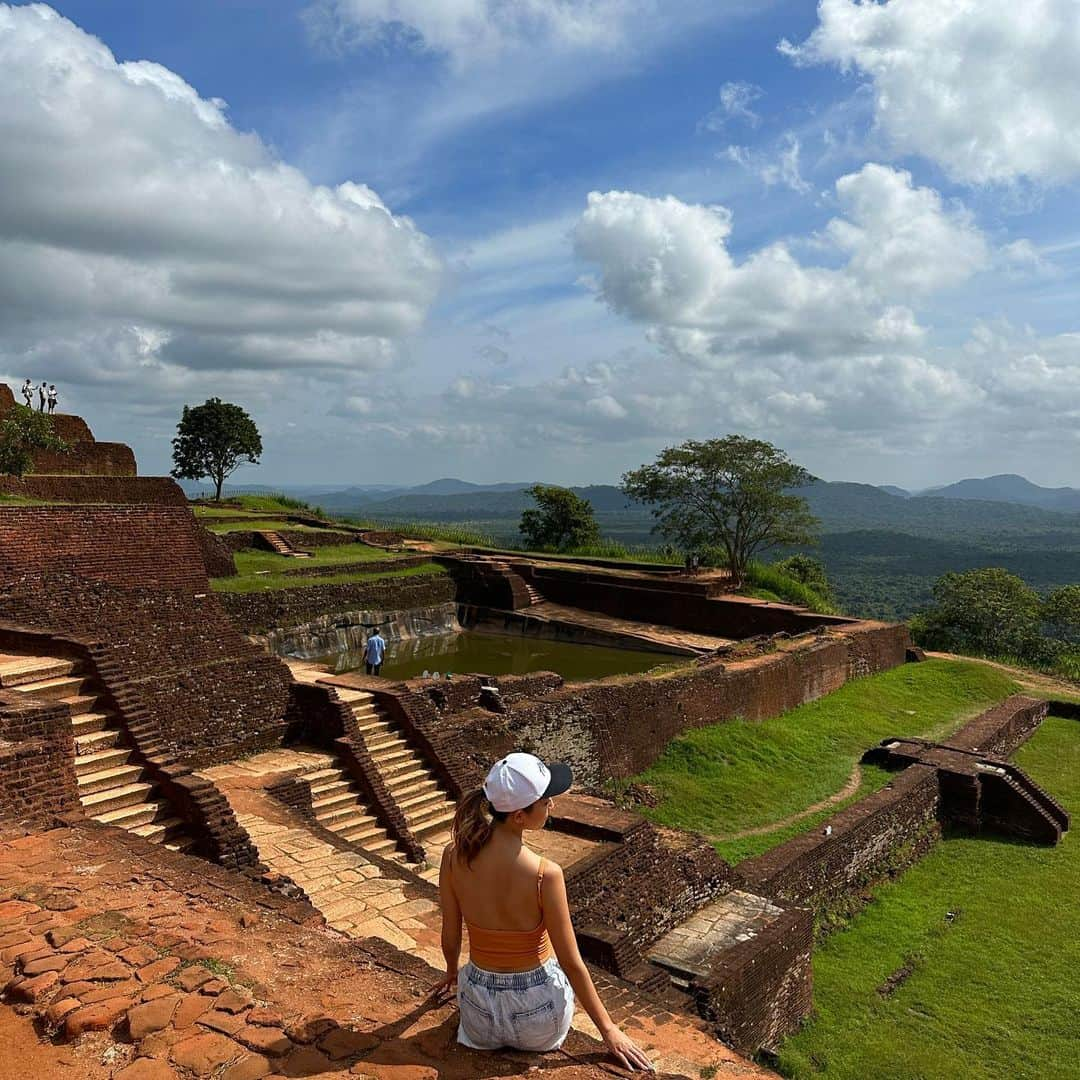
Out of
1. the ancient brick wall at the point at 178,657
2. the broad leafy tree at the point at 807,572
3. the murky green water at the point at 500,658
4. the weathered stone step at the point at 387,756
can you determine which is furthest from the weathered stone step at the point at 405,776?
the broad leafy tree at the point at 807,572

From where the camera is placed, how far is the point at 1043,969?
8539mm

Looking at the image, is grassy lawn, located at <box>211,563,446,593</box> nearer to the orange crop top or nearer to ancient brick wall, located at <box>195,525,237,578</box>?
ancient brick wall, located at <box>195,525,237,578</box>

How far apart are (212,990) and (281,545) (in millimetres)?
21610

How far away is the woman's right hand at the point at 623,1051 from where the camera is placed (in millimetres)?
3125

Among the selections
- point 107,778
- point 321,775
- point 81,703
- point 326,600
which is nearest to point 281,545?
point 326,600

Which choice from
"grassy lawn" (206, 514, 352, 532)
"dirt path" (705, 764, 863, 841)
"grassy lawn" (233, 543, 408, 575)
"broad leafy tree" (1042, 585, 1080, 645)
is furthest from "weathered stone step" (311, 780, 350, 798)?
"broad leafy tree" (1042, 585, 1080, 645)

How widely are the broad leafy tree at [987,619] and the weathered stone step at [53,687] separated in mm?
25809

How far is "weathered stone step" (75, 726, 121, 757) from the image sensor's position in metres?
7.12

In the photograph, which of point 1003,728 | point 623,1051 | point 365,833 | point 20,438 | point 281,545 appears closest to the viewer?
point 623,1051

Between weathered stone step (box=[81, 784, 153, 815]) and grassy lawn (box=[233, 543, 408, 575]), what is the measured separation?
44.8 feet

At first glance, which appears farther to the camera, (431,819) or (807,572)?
(807,572)

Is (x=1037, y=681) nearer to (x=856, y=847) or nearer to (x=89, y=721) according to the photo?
(x=856, y=847)

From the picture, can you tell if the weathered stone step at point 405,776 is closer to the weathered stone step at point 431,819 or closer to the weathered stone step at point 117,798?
the weathered stone step at point 431,819

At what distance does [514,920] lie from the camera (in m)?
2.96
